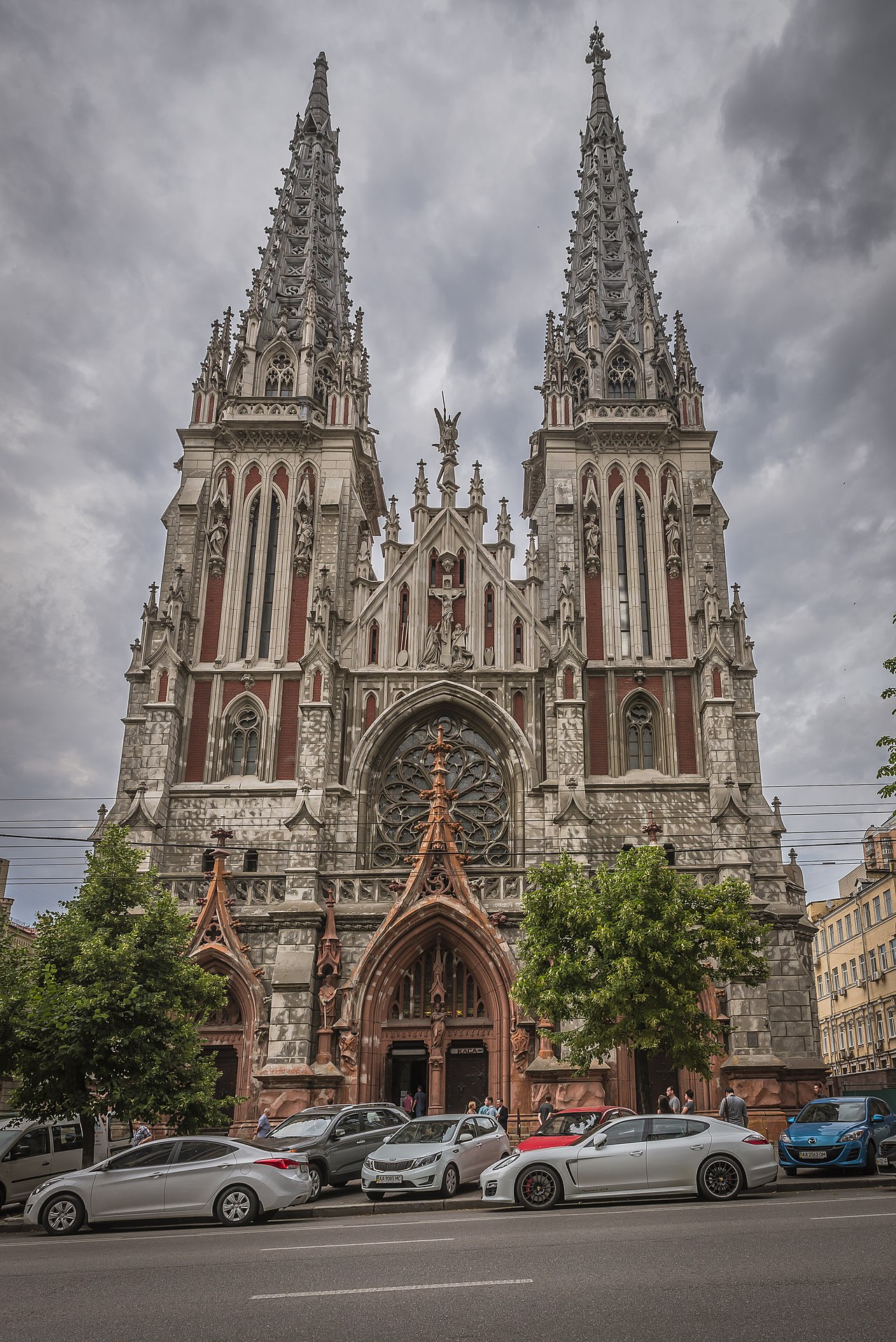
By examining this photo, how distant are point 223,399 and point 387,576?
1021cm

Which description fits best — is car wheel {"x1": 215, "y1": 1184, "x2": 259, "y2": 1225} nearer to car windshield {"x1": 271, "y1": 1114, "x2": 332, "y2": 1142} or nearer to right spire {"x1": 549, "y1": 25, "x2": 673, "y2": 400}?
car windshield {"x1": 271, "y1": 1114, "x2": 332, "y2": 1142}

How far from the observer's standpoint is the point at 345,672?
3406 cm

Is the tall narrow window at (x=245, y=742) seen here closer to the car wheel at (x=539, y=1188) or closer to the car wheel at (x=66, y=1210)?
the car wheel at (x=66, y=1210)

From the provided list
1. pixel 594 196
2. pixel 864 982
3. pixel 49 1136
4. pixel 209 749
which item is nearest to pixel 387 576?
pixel 209 749

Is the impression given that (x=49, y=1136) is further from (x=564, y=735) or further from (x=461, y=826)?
(x=564, y=735)

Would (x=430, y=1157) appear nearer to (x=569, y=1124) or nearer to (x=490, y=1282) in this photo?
(x=569, y=1124)

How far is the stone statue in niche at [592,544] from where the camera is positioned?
36.0 m

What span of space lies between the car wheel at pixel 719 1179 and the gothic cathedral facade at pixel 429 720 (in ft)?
42.6

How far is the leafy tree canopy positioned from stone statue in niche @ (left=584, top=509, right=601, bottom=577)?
14250 mm

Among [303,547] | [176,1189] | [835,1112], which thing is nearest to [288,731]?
[303,547]

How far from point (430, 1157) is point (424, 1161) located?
0.38 feet

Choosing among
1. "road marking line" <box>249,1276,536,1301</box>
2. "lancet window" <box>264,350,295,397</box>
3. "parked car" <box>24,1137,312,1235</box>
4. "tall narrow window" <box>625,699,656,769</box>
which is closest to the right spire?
"lancet window" <box>264,350,295,397</box>

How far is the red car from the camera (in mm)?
16797

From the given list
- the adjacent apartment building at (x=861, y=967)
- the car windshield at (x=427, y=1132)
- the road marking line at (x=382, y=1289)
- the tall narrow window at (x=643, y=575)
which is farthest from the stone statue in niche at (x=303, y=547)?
the road marking line at (x=382, y=1289)
